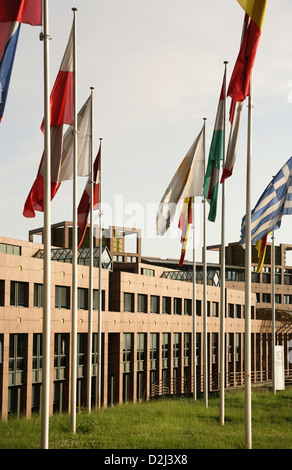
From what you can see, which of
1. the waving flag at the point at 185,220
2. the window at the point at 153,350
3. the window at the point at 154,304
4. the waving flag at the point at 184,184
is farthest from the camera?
the window at the point at 154,304

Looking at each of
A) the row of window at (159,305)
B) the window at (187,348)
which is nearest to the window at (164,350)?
the row of window at (159,305)

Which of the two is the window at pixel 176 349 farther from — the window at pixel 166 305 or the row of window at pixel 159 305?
the window at pixel 166 305

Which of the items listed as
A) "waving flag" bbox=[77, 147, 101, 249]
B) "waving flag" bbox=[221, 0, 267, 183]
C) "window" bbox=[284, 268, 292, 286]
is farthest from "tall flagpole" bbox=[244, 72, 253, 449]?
"window" bbox=[284, 268, 292, 286]

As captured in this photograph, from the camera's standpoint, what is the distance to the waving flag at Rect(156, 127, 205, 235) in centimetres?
2364

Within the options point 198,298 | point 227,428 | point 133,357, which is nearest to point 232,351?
point 198,298

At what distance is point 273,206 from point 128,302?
2501cm

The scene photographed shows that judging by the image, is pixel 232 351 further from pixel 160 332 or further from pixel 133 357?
pixel 133 357

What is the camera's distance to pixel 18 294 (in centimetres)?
3431

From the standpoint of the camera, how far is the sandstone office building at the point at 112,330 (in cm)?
3378

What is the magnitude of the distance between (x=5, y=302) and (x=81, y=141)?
43.5ft

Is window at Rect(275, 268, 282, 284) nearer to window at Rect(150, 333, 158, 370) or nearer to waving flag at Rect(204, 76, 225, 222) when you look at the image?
window at Rect(150, 333, 158, 370)

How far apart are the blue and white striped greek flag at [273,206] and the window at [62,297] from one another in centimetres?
Answer: 1676

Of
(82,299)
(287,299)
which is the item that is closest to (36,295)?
(82,299)

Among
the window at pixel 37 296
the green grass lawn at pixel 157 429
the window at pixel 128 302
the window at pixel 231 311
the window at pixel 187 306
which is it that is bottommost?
the green grass lawn at pixel 157 429
